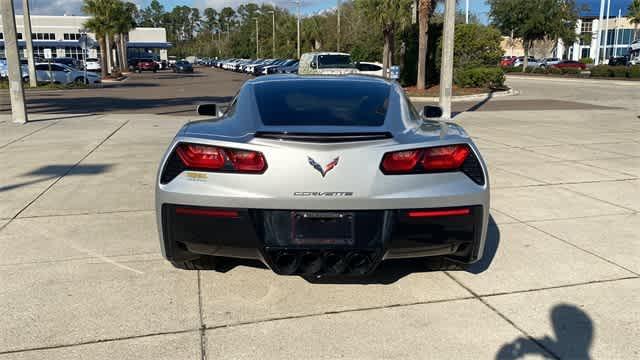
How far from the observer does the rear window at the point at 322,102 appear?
387cm

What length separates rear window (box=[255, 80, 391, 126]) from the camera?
387 cm

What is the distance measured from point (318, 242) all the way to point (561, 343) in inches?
58.9

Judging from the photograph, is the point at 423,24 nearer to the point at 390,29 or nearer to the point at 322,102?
the point at 390,29

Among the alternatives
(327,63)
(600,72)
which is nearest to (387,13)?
(327,63)

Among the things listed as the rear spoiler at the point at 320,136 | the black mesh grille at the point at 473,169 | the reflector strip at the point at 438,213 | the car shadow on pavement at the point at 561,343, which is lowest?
the car shadow on pavement at the point at 561,343

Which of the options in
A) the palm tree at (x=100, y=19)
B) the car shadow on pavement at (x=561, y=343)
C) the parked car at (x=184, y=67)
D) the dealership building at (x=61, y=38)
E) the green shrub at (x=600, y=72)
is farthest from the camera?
the dealership building at (x=61, y=38)

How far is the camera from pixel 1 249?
4871mm

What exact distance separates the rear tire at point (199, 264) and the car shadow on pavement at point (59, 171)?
13.6ft

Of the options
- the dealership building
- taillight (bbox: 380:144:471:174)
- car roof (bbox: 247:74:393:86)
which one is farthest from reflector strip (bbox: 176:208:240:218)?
the dealership building

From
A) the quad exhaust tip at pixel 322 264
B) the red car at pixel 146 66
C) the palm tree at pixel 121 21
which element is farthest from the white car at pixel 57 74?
the quad exhaust tip at pixel 322 264

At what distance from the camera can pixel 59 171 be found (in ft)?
26.6

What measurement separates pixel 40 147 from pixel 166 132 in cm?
277

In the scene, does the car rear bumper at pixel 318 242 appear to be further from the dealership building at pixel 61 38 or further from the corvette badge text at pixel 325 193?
the dealership building at pixel 61 38

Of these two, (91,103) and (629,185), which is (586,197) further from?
(91,103)
